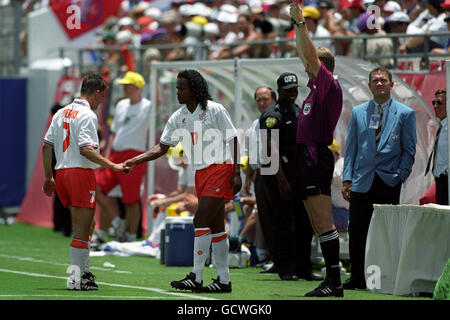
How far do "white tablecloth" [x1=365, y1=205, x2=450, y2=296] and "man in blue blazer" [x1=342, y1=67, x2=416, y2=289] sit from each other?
1.57ft

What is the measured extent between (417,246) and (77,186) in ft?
10.9

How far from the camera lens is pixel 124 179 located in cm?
1648

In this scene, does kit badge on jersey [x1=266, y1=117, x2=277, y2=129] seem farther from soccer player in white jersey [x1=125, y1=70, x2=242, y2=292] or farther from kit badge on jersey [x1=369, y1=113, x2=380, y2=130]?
soccer player in white jersey [x1=125, y1=70, x2=242, y2=292]

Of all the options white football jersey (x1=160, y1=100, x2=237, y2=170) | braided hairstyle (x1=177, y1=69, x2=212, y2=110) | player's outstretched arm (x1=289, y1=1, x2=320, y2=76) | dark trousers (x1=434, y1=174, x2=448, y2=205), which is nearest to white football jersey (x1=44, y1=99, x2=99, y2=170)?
white football jersey (x1=160, y1=100, x2=237, y2=170)

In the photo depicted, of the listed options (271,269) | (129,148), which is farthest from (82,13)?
(271,269)

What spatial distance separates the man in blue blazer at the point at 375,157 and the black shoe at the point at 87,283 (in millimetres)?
2634

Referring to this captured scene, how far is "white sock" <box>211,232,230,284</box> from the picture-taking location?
10406 mm

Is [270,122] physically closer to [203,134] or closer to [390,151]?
[390,151]

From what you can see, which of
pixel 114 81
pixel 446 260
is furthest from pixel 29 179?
pixel 446 260

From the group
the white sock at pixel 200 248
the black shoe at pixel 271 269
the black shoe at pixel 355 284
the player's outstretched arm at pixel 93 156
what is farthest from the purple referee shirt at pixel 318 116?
the black shoe at pixel 271 269

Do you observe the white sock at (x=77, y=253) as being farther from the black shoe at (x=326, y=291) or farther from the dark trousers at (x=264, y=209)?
the dark trousers at (x=264, y=209)

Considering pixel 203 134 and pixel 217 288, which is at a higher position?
pixel 203 134

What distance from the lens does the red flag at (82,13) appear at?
2336 centimetres
